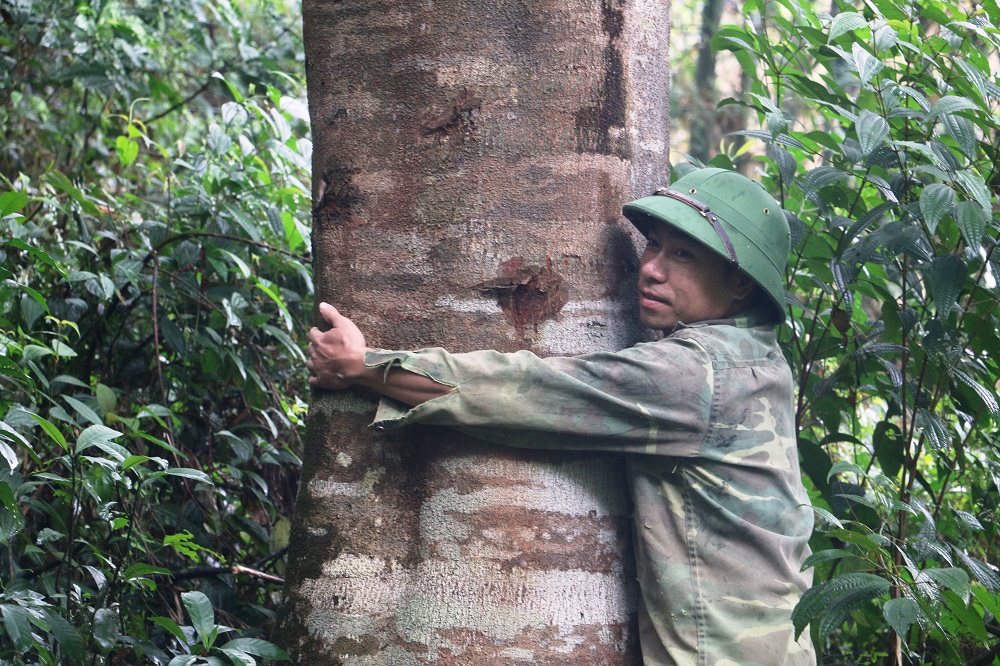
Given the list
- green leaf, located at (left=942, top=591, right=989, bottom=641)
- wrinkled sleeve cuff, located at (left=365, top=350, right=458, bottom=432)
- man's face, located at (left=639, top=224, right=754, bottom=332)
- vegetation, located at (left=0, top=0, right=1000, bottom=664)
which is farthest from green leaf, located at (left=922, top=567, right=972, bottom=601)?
wrinkled sleeve cuff, located at (left=365, top=350, right=458, bottom=432)

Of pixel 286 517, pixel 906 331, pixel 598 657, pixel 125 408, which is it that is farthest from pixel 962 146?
pixel 125 408

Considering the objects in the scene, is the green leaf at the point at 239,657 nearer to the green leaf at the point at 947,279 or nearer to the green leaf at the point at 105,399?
the green leaf at the point at 105,399

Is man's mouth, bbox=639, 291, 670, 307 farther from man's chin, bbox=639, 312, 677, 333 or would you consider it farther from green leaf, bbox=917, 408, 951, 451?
green leaf, bbox=917, 408, 951, 451

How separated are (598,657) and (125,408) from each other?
2111mm

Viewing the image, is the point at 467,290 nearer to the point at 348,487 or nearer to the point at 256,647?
the point at 348,487

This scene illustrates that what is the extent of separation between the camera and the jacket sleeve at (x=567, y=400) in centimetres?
194

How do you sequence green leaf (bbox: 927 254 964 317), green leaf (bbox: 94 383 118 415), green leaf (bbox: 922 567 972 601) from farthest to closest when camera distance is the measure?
green leaf (bbox: 94 383 118 415) < green leaf (bbox: 927 254 964 317) < green leaf (bbox: 922 567 972 601)

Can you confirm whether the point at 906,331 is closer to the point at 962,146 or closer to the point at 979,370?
the point at 979,370

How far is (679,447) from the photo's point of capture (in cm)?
202

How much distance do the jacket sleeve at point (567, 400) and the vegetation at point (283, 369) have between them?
1.38 ft

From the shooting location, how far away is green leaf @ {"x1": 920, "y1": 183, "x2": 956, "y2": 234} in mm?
2203

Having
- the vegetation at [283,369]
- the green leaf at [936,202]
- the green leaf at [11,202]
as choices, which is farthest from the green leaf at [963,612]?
the green leaf at [11,202]

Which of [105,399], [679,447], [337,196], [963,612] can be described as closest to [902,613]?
[963,612]

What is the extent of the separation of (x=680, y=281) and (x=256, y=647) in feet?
4.06
